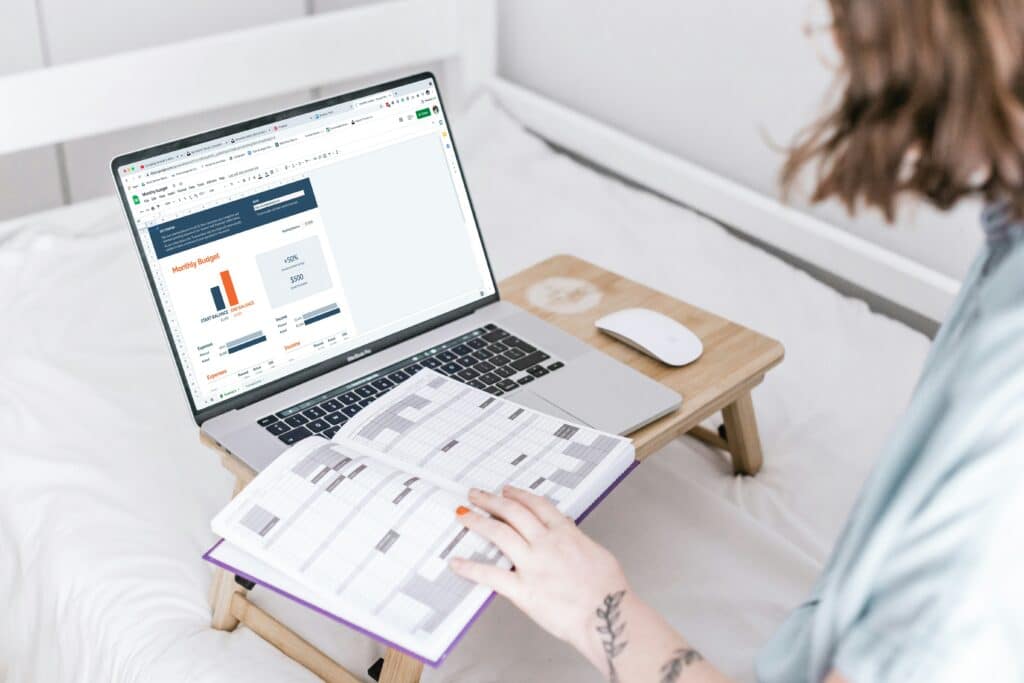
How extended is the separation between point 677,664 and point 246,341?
1.81 ft

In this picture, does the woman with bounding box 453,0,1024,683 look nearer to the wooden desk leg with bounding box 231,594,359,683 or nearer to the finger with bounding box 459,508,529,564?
the finger with bounding box 459,508,529,564

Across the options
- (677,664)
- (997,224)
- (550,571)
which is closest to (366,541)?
(550,571)

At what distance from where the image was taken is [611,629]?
2.51 feet

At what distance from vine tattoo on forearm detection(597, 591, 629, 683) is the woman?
16 cm

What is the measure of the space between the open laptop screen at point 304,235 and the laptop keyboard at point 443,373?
0.04 meters

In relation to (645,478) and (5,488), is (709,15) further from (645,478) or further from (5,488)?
(5,488)

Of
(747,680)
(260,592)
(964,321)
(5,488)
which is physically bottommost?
(747,680)

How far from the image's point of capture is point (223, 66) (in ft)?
6.37

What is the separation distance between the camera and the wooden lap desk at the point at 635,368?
1.05 meters

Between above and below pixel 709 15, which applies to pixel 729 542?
below

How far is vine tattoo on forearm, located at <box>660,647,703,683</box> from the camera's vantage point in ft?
2.42

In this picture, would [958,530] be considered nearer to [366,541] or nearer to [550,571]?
[550,571]

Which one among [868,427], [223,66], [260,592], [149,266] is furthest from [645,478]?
[223,66]

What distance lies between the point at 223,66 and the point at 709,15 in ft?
2.86
